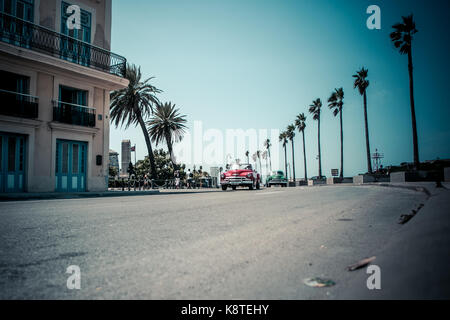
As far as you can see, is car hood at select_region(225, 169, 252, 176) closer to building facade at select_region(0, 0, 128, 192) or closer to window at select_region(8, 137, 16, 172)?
building facade at select_region(0, 0, 128, 192)

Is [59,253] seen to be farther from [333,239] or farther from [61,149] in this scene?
[61,149]

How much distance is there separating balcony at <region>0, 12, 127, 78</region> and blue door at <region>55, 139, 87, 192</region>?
5.53m

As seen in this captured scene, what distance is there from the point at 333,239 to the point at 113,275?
224 cm

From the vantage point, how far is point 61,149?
17312mm

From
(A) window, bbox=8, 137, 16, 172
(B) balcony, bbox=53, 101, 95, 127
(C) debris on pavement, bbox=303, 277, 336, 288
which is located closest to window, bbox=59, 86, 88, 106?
(B) balcony, bbox=53, 101, 95, 127

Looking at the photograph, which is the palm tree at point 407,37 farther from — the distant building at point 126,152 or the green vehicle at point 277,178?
the distant building at point 126,152

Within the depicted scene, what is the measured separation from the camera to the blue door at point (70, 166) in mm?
17078

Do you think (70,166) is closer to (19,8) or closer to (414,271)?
(19,8)

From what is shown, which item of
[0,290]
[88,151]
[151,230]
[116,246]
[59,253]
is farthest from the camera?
[88,151]

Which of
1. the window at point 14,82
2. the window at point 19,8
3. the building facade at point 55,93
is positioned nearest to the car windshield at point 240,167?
the building facade at point 55,93

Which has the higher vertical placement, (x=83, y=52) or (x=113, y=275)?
(x=83, y=52)

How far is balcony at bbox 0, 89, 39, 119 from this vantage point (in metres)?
14.8

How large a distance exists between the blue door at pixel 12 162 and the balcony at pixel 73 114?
236 centimetres
